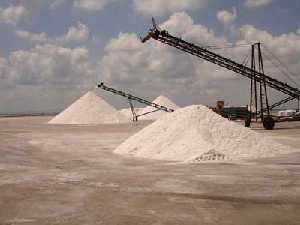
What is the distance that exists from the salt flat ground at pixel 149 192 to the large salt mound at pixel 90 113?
126ft

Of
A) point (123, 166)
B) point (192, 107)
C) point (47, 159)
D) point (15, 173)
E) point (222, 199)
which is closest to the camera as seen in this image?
point (222, 199)

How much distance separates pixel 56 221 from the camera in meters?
6.80

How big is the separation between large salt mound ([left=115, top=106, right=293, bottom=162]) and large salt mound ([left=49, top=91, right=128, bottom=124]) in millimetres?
35501

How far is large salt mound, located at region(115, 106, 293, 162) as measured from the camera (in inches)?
582

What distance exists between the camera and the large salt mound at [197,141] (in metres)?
14.8

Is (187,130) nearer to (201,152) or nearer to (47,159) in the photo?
(201,152)

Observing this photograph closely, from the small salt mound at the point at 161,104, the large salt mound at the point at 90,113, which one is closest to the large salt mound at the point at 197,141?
the large salt mound at the point at 90,113

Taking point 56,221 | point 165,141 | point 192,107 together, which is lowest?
point 56,221

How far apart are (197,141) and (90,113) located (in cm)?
4009

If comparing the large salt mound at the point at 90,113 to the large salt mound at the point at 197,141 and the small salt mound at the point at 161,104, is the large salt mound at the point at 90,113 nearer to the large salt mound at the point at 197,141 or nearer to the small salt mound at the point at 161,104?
the small salt mound at the point at 161,104

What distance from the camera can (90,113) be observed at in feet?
178

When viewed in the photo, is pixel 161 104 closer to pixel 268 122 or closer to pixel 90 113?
pixel 90 113

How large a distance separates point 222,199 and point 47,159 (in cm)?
879

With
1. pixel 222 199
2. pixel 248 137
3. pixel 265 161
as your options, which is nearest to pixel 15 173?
pixel 222 199
